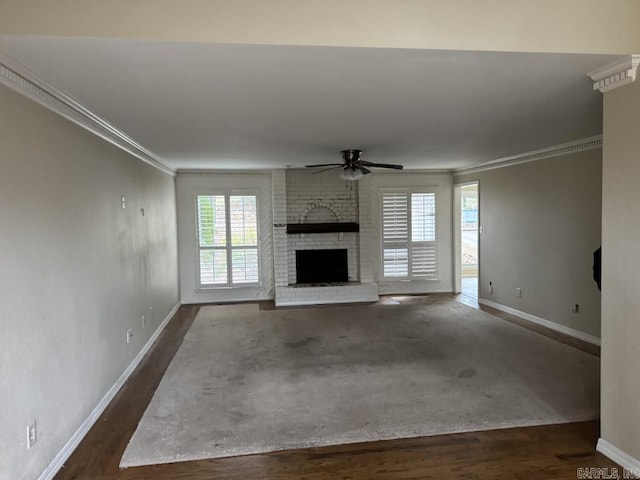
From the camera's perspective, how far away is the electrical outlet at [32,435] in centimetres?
209

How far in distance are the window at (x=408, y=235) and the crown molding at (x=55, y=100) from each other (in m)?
4.67

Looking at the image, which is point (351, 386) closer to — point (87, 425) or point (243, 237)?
point (87, 425)

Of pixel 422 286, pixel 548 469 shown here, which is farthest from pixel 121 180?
pixel 422 286

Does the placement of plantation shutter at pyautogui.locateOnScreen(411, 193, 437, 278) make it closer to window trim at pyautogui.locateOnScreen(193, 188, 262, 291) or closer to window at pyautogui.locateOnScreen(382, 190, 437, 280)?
window at pyautogui.locateOnScreen(382, 190, 437, 280)

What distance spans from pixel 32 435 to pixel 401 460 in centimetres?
203

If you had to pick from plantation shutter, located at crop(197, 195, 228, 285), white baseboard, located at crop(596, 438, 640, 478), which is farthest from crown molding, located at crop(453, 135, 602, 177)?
plantation shutter, located at crop(197, 195, 228, 285)

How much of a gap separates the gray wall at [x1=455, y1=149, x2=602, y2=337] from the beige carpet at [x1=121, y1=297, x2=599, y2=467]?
0.58 m

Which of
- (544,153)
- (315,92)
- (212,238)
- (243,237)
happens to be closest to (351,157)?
(315,92)

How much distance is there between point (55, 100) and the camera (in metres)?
2.48

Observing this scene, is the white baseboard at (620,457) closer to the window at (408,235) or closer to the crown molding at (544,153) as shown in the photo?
the crown molding at (544,153)

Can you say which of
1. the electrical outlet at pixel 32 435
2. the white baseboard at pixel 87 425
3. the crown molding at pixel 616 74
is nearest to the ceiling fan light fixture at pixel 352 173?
the crown molding at pixel 616 74

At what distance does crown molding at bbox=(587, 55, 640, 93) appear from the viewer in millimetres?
2092

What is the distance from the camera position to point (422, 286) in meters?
7.61

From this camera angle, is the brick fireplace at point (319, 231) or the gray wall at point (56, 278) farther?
the brick fireplace at point (319, 231)
